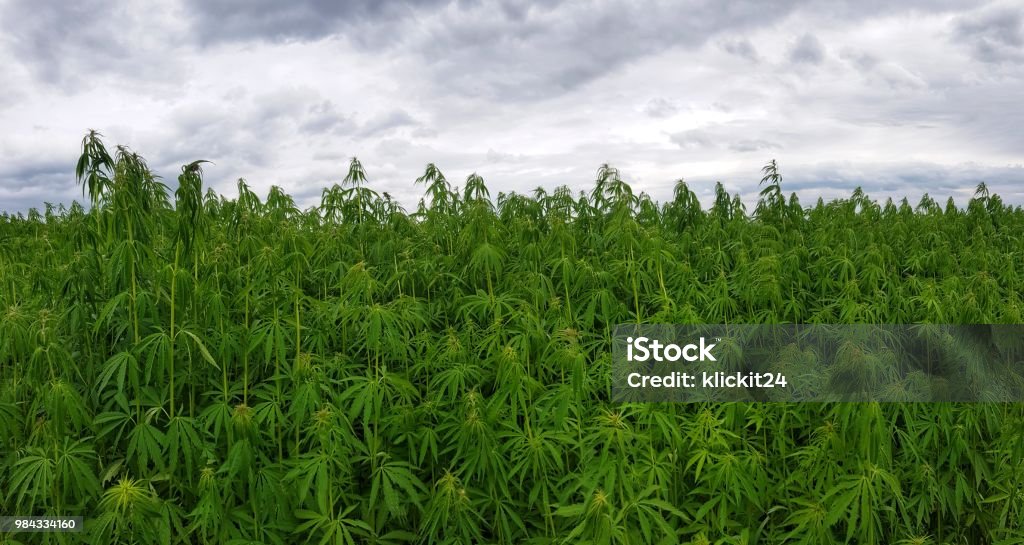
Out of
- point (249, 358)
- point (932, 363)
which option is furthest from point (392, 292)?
point (932, 363)

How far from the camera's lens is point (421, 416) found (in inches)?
168

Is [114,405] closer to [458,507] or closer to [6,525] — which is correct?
[6,525]

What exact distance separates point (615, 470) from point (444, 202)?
4.04 metres

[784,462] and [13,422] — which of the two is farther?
[784,462]

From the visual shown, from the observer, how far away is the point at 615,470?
344cm

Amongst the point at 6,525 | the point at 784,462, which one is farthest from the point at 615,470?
the point at 6,525

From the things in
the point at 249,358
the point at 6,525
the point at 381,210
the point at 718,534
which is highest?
the point at 381,210

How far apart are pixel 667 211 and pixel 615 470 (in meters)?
5.15

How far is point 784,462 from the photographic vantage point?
4.46 metres

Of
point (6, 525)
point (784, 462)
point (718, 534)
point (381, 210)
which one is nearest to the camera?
point (6, 525)

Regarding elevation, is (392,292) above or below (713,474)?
above

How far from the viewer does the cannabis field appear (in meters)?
3.70

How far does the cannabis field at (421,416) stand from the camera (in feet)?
12.1

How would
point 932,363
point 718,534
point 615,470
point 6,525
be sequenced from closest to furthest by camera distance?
1. point 615,470
2. point 6,525
3. point 718,534
4. point 932,363
